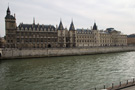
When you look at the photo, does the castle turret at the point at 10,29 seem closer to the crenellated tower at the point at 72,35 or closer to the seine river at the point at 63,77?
the crenellated tower at the point at 72,35

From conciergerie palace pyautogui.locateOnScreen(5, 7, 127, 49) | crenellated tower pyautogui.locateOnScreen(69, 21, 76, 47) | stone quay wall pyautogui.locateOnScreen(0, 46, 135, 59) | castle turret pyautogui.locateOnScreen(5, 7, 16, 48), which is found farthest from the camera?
crenellated tower pyautogui.locateOnScreen(69, 21, 76, 47)

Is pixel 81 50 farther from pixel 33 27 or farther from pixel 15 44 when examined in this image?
pixel 15 44

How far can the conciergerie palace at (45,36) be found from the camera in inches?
2142

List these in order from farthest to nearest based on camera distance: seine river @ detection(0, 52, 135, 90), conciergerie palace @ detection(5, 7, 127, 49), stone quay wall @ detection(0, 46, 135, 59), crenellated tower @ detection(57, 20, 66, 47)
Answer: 1. crenellated tower @ detection(57, 20, 66, 47)
2. conciergerie palace @ detection(5, 7, 127, 49)
3. stone quay wall @ detection(0, 46, 135, 59)
4. seine river @ detection(0, 52, 135, 90)

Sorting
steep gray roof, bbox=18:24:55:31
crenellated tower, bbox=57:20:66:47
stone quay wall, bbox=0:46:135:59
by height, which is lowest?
stone quay wall, bbox=0:46:135:59

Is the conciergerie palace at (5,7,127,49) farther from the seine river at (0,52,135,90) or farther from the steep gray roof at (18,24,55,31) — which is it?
the seine river at (0,52,135,90)

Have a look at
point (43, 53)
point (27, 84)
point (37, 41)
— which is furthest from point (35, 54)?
point (27, 84)

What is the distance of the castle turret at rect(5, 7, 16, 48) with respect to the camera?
53562 mm

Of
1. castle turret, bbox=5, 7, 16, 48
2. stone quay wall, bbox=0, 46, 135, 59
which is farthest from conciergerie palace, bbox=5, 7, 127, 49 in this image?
stone quay wall, bbox=0, 46, 135, 59

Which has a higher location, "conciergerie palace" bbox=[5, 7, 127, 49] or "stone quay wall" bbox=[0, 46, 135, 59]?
"conciergerie palace" bbox=[5, 7, 127, 49]

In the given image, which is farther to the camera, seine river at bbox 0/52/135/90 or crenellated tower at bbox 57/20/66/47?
crenellated tower at bbox 57/20/66/47

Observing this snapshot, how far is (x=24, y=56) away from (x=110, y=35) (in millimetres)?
61469

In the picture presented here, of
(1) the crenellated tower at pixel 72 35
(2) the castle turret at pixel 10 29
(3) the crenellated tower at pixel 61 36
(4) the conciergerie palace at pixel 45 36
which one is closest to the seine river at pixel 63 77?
(2) the castle turret at pixel 10 29

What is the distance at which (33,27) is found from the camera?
58719 millimetres
